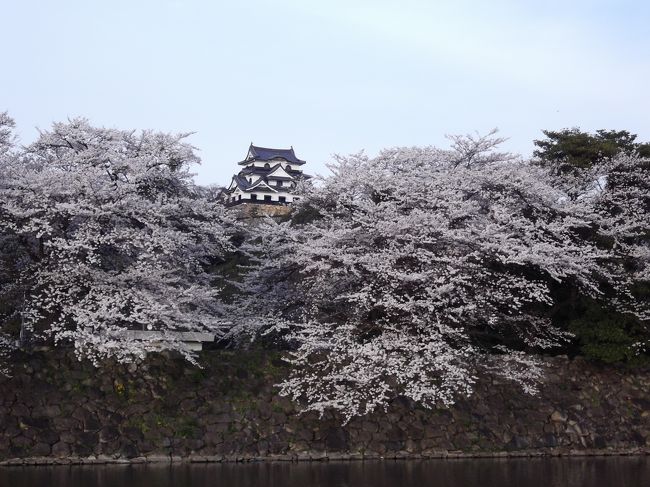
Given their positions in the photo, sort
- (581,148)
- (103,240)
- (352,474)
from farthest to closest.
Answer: (581,148) < (103,240) < (352,474)

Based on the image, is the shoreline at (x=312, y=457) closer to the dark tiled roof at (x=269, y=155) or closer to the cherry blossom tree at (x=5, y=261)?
the cherry blossom tree at (x=5, y=261)

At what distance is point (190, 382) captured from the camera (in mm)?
20516

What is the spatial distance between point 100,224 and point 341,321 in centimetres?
631

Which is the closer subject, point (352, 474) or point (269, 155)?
point (352, 474)

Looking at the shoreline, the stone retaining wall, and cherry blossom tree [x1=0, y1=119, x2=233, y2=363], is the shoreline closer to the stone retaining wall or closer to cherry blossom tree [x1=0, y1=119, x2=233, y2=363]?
the stone retaining wall

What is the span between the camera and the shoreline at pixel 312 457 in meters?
18.5

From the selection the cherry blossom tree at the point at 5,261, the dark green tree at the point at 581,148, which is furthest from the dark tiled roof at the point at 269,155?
the cherry blossom tree at the point at 5,261

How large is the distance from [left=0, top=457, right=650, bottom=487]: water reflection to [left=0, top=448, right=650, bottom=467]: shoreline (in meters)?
0.42

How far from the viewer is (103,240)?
19969mm

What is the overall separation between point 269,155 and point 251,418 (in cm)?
5464

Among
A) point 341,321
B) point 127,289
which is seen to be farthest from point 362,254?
point 127,289

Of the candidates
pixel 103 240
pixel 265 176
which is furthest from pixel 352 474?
pixel 265 176

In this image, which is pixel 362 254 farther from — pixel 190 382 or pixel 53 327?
pixel 53 327

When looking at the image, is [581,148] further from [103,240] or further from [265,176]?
[265,176]
